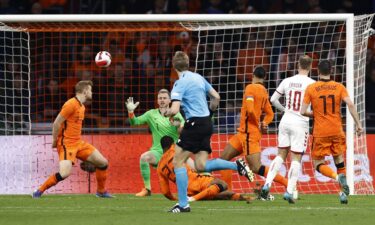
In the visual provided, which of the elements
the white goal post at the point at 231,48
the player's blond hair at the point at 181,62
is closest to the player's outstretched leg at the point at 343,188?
the white goal post at the point at 231,48

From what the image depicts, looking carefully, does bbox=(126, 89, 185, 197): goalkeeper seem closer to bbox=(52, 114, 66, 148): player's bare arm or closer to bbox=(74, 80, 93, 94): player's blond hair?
bbox=(74, 80, 93, 94): player's blond hair

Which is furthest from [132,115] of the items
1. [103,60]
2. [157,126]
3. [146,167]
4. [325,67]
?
[325,67]

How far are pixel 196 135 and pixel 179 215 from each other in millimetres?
1065

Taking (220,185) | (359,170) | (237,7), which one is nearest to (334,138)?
(220,185)

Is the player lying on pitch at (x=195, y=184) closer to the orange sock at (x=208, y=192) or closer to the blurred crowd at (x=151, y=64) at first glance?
A: the orange sock at (x=208, y=192)

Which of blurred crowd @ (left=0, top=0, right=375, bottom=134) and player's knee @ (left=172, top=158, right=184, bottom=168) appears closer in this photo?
player's knee @ (left=172, top=158, right=184, bottom=168)

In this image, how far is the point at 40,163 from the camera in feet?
62.5

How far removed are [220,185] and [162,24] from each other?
486 centimetres

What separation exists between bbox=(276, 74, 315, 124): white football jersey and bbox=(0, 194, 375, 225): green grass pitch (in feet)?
3.77

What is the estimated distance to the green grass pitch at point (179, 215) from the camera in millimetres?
12305

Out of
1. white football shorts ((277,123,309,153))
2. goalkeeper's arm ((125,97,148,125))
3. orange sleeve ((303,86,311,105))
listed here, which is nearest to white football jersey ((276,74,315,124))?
white football shorts ((277,123,309,153))

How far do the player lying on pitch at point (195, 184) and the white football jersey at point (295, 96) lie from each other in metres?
1.33

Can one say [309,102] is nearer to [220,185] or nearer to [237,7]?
[220,185]

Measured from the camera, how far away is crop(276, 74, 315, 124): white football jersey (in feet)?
51.7
